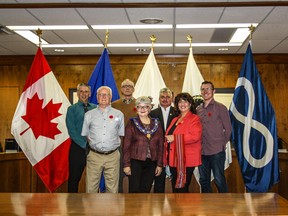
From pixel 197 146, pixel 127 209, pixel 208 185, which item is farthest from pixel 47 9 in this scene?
pixel 127 209

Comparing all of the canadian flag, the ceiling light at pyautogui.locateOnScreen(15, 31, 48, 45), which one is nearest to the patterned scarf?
the canadian flag

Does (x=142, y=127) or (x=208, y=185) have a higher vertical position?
(x=142, y=127)

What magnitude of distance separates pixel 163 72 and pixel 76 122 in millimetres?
4266

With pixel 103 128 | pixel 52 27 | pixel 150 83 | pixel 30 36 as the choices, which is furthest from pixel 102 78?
→ pixel 30 36

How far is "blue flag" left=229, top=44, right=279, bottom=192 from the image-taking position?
5121 mm

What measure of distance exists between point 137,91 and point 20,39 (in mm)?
2391

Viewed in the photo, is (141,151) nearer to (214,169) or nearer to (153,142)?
(153,142)

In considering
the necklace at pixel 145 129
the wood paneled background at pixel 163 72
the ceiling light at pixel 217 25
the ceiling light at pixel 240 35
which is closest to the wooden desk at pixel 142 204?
the necklace at pixel 145 129

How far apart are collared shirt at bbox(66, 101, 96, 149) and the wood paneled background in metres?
3.99

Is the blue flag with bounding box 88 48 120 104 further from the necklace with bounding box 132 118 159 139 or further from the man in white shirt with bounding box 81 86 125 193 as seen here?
the necklace with bounding box 132 118 159 139

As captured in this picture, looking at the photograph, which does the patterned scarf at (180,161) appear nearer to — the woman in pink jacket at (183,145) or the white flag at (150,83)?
the woman in pink jacket at (183,145)

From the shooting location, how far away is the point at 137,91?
605 cm

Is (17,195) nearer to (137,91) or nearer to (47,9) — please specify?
(47,9)

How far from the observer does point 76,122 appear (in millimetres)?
4777
